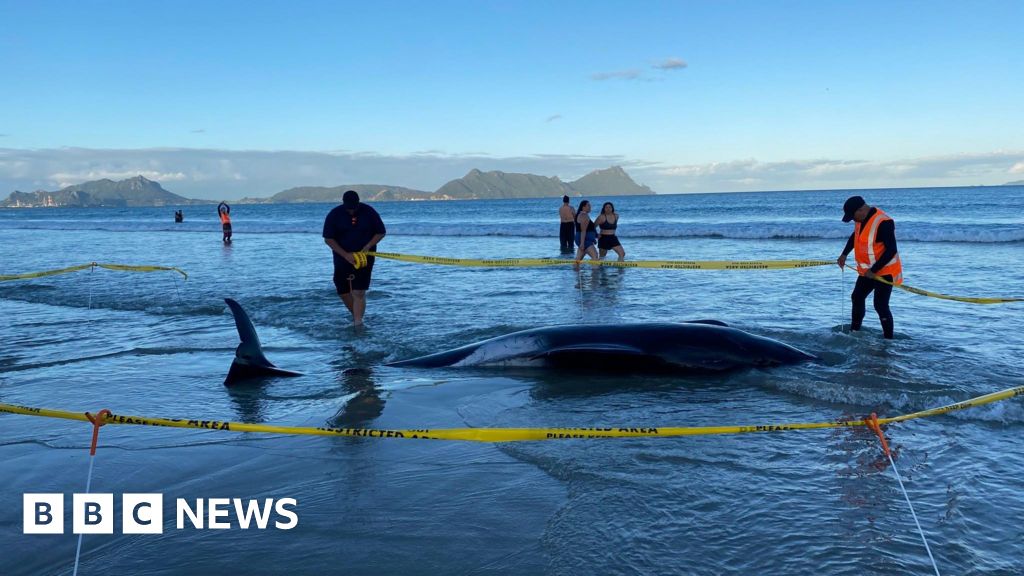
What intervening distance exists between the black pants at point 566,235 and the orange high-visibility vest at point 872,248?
16.1 metres

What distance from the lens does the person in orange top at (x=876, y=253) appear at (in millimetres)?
8227

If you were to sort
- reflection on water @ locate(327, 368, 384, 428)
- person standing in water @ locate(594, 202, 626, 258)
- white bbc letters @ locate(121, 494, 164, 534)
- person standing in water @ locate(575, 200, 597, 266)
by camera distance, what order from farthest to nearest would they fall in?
1. person standing in water @ locate(575, 200, 597, 266)
2. person standing in water @ locate(594, 202, 626, 258)
3. reflection on water @ locate(327, 368, 384, 428)
4. white bbc letters @ locate(121, 494, 164, 534)

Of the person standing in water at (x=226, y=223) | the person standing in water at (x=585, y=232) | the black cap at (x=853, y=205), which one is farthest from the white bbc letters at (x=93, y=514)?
the person standing in water at (x=226, y=223)

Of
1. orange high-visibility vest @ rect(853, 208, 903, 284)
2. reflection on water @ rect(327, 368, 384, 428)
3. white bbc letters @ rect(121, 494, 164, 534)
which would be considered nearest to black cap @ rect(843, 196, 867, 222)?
orange high-visibility vest @ rect(853, 208, 903, 284)

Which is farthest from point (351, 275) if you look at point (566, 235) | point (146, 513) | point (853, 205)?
point (566, 235)

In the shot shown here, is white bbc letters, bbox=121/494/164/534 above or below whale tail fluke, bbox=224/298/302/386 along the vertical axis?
below

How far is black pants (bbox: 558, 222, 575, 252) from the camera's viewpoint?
964 inches

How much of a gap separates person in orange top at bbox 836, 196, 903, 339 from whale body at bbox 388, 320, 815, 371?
1837 mm

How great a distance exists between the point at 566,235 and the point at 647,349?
18097 mm

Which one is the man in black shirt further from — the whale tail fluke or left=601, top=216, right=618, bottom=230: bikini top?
left=601, top=216, right=618, bottom=230: bikini top

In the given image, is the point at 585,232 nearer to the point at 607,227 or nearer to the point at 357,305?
the point at 607,227

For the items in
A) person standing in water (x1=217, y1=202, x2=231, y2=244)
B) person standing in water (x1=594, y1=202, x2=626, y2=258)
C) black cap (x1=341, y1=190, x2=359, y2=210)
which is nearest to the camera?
black cap (x1=341, y1=190, x2=359, y2=210)

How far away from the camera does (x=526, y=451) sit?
16.0 ft

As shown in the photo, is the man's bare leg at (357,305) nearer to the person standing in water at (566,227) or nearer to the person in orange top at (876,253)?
the person in orange top at (876,253)
